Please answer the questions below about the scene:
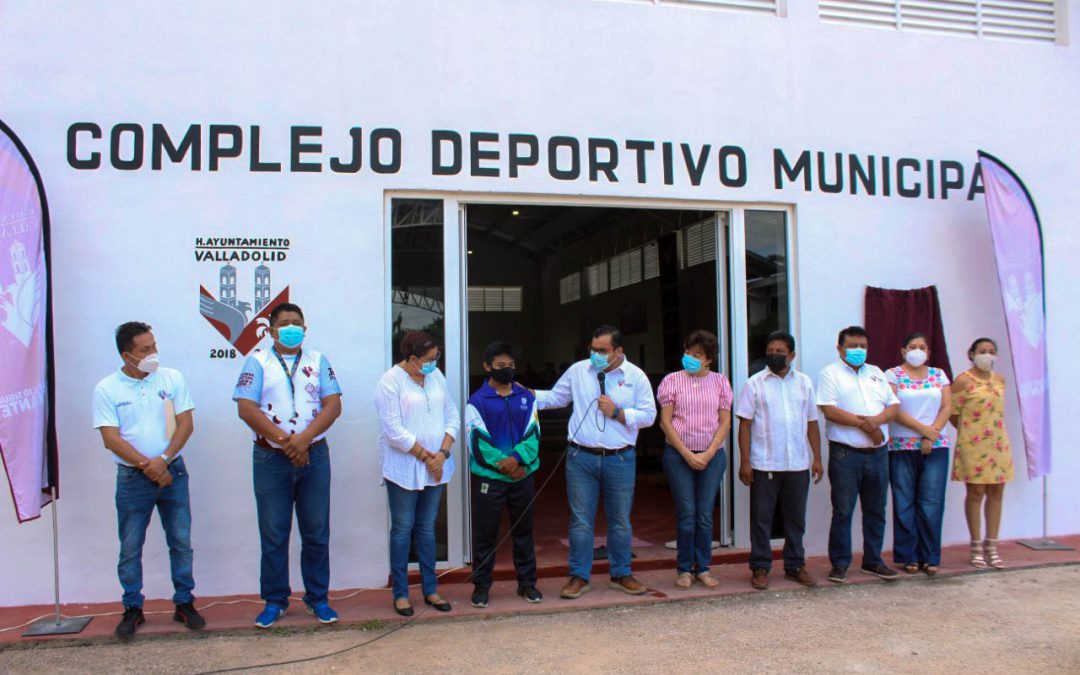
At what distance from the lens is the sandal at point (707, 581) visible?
525 centimetres

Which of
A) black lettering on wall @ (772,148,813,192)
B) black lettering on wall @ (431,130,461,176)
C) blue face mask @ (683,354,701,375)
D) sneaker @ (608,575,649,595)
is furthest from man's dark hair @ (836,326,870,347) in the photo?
black lettering on wall @ (431,130,461,176)

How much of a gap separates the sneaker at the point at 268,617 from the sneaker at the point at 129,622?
0.66 metres

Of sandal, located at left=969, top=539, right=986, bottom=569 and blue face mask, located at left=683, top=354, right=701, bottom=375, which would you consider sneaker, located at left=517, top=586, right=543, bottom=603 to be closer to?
blue face mask, located at left=683, top=354, right=701, bottom=375

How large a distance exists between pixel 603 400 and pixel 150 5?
4082 millimetres

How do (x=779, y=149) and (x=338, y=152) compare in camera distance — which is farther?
(x=779, y=149)

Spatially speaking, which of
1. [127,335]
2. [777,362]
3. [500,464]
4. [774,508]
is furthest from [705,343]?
[127,335]

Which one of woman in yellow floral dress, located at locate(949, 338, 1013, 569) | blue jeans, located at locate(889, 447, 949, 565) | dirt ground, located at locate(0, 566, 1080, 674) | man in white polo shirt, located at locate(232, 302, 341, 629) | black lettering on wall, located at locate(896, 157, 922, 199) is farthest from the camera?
black lettering on wall, located at locate(896, 157, 922, 199)

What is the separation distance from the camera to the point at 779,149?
20.1ft

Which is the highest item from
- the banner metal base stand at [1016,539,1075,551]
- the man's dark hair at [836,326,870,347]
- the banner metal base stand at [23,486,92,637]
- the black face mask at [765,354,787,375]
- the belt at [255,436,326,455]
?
Answer: the man's dark hair at [836,326,870,347]

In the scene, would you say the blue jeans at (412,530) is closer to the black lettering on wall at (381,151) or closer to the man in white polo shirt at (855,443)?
the black lettering on wall at (381,151)

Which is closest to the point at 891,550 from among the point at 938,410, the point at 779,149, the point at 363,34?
the point at 938,410

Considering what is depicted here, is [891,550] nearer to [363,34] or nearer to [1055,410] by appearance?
[1055,410]

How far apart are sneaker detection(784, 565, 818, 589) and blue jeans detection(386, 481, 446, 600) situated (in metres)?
2.46

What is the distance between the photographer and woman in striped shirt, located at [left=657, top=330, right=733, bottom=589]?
5246 millimetres
